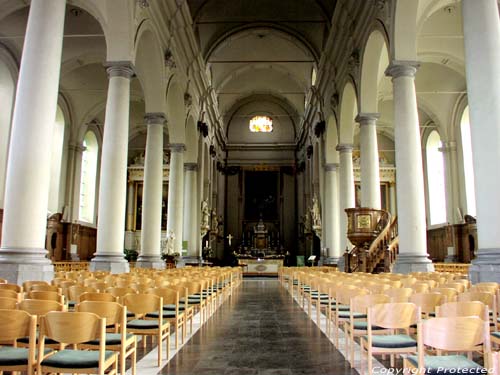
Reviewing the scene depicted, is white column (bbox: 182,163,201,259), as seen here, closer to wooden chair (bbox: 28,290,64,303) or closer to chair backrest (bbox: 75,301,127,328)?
wooden chair (bbox: 28,290,64,303)

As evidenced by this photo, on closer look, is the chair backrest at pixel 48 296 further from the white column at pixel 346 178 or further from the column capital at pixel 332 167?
the column capital at pixel 332 167

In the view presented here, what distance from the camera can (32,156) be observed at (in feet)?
26.3

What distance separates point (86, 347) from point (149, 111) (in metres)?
13.5

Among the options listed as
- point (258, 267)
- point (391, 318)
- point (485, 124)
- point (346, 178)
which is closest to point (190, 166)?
point (258, 267)

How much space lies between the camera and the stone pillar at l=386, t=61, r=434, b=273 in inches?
447

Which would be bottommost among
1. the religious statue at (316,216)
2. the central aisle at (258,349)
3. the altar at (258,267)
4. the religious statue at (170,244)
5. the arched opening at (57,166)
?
the central aisle at (258,349)

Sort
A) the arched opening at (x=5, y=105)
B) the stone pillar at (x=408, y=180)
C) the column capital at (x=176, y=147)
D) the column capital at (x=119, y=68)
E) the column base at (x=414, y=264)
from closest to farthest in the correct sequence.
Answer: the column base at (x=414, y=264)
the stone pillar at (x=408, y=180)
the column capital at (x=119, y=68)
the arched opening at (x=5, y=105)
the column capital at (x=176, y=147)

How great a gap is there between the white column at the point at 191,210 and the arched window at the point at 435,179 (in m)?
Result: 13.9

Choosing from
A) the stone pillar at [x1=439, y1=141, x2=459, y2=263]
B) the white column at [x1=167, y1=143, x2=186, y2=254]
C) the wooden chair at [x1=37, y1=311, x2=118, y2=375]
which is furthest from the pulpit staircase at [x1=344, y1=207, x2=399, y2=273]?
the wooden chair at [x1=37, y1=311, x2=118, y2=375]

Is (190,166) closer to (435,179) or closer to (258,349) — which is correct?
(435,179)

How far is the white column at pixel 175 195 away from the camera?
20312 millimetres

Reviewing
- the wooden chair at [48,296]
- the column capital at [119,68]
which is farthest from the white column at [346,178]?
the wooden chair at [48,296]

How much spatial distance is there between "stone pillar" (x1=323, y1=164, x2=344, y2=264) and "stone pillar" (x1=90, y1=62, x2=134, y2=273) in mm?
12383

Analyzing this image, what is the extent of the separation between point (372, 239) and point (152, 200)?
7766 mm
